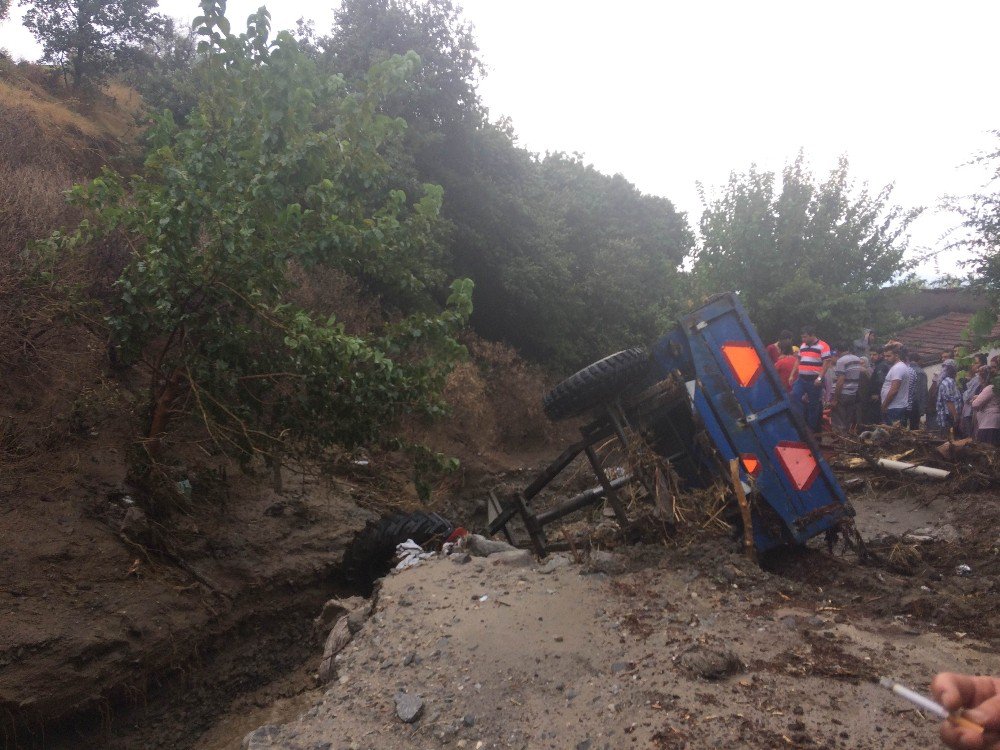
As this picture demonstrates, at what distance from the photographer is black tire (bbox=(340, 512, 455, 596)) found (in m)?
7.09

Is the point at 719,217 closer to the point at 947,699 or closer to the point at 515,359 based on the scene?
the point at 515,359

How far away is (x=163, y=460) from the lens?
6441 mm

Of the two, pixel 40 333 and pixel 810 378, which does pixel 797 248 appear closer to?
pixel 810 378

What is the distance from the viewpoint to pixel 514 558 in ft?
17.4

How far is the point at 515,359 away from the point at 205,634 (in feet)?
31.8

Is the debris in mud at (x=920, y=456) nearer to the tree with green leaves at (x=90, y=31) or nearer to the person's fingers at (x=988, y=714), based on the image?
the person's fingers at (x=988, y=714)

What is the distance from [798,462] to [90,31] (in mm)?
17626

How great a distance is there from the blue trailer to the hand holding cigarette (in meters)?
3.34

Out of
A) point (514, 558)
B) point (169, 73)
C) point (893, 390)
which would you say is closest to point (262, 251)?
point (514, 558)

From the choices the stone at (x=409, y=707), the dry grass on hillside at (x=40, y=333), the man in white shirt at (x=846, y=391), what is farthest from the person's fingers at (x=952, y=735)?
the man in white shirt at (x=846, y=391)

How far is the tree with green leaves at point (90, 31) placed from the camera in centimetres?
1544

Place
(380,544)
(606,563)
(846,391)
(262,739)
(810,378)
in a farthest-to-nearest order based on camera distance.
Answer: (846,391)
(810,378)
(380,544)
(606,563)
(262,739)

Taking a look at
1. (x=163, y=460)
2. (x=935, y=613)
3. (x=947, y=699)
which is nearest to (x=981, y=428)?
(x=935, y=613)

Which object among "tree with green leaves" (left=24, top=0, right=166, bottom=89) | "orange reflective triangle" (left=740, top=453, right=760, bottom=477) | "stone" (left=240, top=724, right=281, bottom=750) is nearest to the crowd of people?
"orange reflective triangle" (left=740, top=453, right=760, bottom=477)
